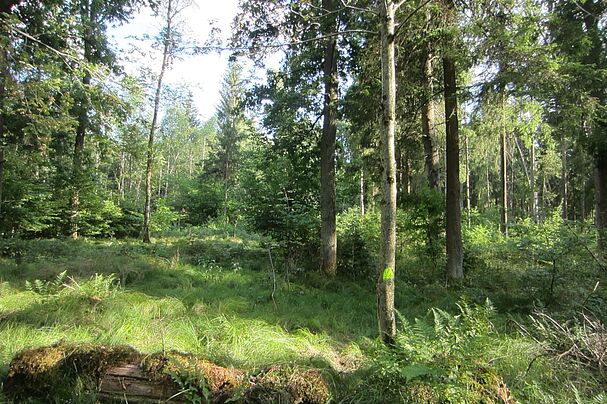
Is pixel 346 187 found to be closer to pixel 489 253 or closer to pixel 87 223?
pixel 489 253

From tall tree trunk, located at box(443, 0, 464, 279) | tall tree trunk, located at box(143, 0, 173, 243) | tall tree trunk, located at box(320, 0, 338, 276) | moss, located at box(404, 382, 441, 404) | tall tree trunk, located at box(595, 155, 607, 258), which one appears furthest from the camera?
tall tree trunk, located at box(143, 0, 173, 243)

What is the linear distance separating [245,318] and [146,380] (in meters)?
2.88

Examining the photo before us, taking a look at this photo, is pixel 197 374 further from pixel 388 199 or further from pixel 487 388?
pixel 388 199

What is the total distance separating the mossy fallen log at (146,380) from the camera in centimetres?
284

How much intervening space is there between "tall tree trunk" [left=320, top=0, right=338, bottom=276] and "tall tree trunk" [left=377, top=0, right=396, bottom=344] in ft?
18.1

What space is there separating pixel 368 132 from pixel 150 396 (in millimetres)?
8371

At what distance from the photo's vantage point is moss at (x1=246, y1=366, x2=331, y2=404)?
2.79 m

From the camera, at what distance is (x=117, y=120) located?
261 inches

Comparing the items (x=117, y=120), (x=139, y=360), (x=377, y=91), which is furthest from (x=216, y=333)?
(x=377, y=91)

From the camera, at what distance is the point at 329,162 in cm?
980

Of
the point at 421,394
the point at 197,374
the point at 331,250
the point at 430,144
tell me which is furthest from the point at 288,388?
the point at 430,144

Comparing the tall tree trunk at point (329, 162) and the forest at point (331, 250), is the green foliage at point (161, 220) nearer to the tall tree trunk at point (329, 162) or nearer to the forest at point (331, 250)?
the forest at point (331, 250)

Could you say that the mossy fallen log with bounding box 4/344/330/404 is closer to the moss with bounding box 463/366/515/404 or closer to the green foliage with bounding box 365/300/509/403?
the green foliage with bounding box 365/300/509/403

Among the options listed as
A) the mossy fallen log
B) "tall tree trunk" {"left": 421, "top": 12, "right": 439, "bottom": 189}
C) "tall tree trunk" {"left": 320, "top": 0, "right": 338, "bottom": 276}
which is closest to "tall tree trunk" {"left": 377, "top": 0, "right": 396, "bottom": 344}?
the mossy fallen log
